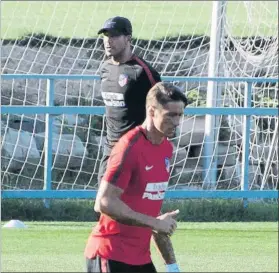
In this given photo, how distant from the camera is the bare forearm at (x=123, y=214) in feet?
21.9

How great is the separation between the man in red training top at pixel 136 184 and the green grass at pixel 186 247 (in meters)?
3.54

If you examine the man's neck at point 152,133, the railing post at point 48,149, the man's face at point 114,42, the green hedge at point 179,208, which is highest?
the man's face at point 114,42

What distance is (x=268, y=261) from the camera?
11109mm

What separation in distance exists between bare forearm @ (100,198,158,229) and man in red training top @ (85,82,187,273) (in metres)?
0.02

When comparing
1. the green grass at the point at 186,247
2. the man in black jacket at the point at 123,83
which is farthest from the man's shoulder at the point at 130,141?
the green grass at the point at 186,247

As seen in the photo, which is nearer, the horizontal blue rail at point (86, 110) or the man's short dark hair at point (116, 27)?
the man's short dark hair at point (116, 27)

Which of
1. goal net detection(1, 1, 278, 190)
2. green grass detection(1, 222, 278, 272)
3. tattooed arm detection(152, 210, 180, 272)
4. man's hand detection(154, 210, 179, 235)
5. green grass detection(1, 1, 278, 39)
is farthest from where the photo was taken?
green grass detection(1, 1, 278, 39)

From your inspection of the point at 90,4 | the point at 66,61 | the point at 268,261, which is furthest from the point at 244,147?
the point at 90,4

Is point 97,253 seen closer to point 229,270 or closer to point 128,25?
point 128,25

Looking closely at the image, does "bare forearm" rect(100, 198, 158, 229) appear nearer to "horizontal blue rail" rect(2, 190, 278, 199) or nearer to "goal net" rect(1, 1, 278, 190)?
"horizontal blue rail" rect(2, 190, 278, 199)

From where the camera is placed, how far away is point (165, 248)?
7.87m

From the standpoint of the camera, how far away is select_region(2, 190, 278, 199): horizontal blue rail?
526 inches

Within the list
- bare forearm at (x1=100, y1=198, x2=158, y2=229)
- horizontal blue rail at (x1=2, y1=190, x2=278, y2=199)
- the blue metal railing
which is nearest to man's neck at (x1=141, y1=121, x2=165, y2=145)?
bare forearm at (x1=100, y1=198, x2=158, y2=229)

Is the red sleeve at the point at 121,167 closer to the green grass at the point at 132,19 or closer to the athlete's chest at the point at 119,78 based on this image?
the athlete's chest at the point at 119,78
